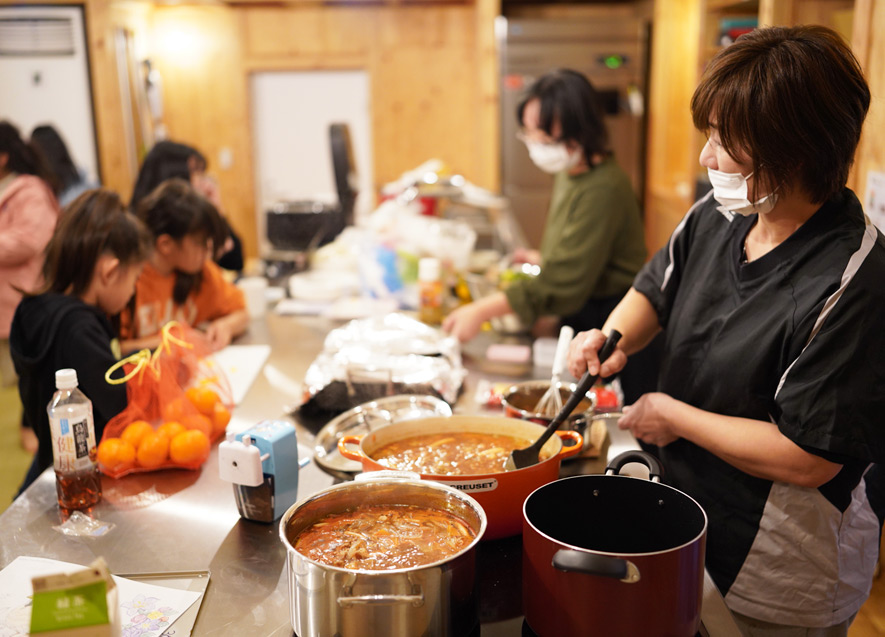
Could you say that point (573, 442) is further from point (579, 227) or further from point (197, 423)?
point (579, 227)

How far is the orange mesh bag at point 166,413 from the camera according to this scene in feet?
4.80

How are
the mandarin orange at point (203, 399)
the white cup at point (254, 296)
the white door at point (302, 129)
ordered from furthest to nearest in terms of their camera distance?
the white door at point (302, 129)
the white cup at point (254, 296)
the mandarin orange at point (203, 399)

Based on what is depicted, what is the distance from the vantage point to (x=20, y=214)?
351 cm

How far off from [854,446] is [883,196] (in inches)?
61.6

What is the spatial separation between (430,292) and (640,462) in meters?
1.48

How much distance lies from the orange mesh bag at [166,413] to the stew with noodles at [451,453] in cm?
43

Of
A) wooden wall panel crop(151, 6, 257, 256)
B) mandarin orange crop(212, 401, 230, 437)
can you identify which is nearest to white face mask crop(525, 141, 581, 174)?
mandarin orange crop(212, 401, 230, 437)

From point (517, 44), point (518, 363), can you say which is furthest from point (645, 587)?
point (517, 44)

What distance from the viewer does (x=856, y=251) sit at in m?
1.18

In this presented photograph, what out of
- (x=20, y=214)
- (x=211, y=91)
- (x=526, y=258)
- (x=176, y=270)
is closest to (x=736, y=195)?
(x=176, y=270)

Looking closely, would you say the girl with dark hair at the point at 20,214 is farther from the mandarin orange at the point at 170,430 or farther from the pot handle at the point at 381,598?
the pot handle at the point at 381,598

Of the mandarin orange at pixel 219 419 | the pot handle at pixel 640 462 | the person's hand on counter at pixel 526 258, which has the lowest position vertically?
the mandarin orange at pixel 219 419

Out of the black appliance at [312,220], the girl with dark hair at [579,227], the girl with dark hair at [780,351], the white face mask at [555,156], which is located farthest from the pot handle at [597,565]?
the black appliance at [312,220]

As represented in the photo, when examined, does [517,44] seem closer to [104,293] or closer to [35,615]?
[104,293]
